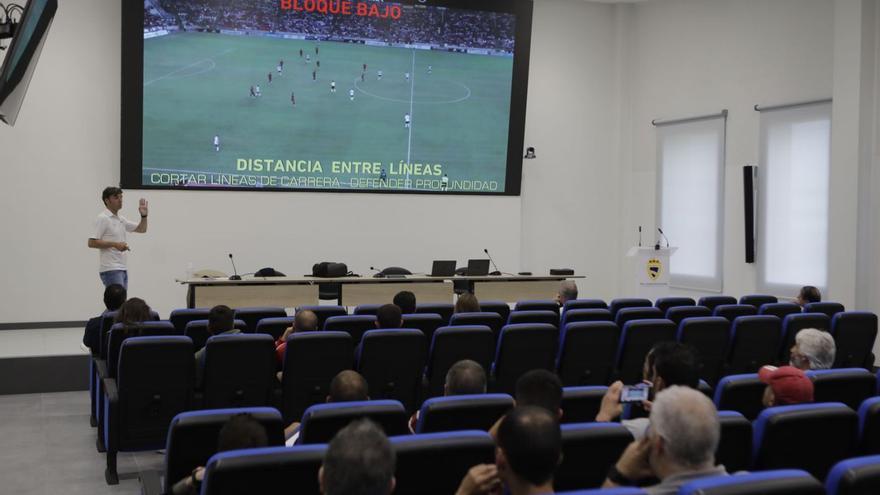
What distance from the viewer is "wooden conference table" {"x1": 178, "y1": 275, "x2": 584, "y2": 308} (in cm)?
918

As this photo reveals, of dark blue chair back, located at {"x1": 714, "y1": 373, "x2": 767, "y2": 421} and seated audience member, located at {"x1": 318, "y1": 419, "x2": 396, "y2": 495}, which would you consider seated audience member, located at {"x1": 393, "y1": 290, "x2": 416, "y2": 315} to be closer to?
dark blue chair back, located at {"x1": 714, "y1": 373, "x2": 767, "y2": 421}

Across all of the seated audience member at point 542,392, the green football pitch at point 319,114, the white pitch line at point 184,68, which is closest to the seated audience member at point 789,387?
the seated audience member at point 542,392

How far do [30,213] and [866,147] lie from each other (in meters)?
9.68

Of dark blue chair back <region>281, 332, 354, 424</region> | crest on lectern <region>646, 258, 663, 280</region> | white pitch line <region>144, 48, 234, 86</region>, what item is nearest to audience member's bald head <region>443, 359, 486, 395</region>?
dark blue chair back <region>281, 332, 354, 424</region>

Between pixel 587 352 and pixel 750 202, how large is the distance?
649cm

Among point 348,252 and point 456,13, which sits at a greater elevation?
point 456,13

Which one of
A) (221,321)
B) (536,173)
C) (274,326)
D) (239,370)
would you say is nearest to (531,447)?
(239,370)

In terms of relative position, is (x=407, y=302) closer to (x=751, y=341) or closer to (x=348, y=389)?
(x=751, y=341)

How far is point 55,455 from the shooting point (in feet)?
18.0

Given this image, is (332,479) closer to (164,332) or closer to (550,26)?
(164,332)

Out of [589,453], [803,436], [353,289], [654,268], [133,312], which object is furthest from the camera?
[654,268]

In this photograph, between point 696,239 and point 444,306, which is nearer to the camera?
point 444,306

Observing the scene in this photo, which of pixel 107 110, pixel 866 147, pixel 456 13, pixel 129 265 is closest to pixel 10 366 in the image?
pixel 129 265

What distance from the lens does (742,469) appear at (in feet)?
10.1
